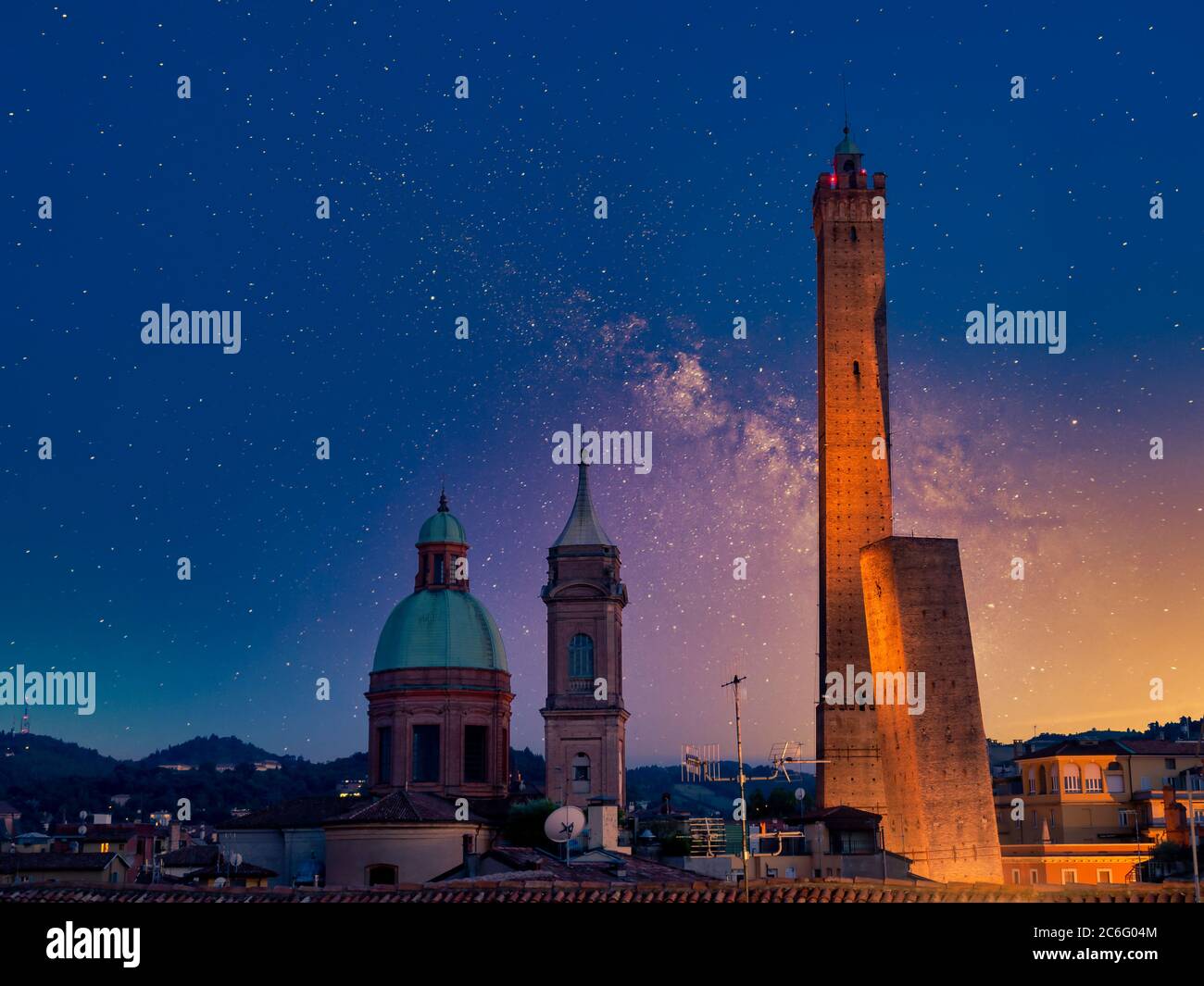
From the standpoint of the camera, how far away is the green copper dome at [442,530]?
86875 mm

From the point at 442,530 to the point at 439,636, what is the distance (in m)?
7.13

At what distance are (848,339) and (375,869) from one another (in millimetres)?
38971

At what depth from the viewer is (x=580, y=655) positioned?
85688 millimetres

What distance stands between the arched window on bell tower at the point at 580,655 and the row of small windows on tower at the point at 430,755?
20.6 feet

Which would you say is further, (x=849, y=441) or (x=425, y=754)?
(x=425, y=754)

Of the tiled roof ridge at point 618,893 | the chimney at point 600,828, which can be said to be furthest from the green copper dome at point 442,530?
the tiled roof ridge at point 618,893

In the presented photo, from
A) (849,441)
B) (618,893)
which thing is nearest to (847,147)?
(849,441)

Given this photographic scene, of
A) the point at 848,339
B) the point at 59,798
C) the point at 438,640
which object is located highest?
the point at 848,339

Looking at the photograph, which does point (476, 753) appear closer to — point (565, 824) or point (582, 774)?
point (582, 774)

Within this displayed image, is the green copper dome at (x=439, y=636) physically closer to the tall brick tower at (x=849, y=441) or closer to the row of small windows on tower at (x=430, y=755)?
the row of small windows on tower at (x=430, y=755)

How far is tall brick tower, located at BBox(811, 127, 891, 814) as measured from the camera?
78875 millimetres
